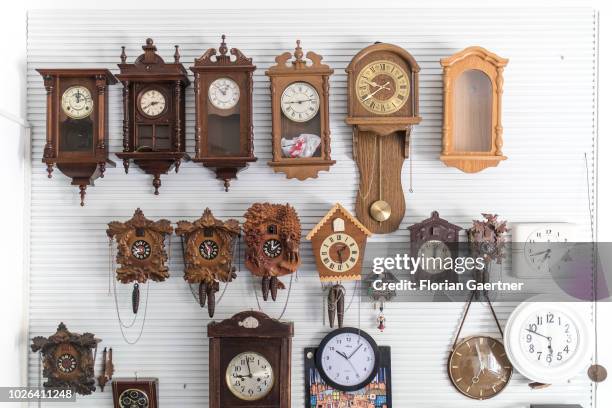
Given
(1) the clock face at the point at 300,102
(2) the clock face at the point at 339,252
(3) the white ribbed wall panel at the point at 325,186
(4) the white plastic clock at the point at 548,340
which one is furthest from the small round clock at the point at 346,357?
(1) the clock face at the point at 300,102

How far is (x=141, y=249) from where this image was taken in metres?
2.91

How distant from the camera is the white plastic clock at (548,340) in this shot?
2906 millimetres

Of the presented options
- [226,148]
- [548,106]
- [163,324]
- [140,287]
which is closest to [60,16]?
[226,148]

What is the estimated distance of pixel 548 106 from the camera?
303cm

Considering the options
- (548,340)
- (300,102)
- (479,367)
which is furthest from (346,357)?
(300,102)

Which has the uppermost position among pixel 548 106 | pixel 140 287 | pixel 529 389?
pixel 548 106

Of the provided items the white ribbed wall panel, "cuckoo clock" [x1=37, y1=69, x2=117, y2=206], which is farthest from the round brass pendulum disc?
"cuckoo clock" [x1=37, y1=69, x2=117, y2=206]

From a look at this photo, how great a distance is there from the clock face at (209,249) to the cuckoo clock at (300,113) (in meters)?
0.46

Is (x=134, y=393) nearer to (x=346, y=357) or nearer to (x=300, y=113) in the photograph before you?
(x=346, y=357)

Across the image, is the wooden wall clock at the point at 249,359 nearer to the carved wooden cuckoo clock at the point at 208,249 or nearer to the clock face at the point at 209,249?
the carved wooden cuckoo clock at the point at 208,249

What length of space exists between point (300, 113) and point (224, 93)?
37 cm

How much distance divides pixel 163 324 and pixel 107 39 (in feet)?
4.72

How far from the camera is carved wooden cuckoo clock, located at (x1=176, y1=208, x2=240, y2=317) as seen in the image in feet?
9.39

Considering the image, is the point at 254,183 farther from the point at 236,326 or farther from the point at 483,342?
the point at 483,342
